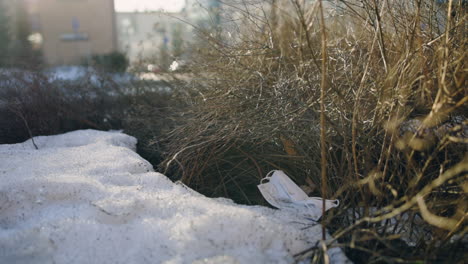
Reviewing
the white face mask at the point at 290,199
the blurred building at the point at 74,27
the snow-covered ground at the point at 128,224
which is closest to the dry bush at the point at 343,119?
the white face mask at the point at 290,199

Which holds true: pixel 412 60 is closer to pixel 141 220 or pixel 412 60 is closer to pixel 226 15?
pixel 141 220

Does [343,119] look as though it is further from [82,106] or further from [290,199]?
[82,106]

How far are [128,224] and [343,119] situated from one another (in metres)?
1.43

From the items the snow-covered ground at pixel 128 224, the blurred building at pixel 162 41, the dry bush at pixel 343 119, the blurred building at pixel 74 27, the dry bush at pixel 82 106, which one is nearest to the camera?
the snow-covered ground at pixel 128 224

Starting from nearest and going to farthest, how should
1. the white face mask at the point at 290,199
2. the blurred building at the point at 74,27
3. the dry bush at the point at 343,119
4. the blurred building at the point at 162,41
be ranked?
the dry bush at the point at 343,119 < the white face mask at the point at 290,199 < the blurred building at the point at 162,41 < the blurred building at the point at 74,27

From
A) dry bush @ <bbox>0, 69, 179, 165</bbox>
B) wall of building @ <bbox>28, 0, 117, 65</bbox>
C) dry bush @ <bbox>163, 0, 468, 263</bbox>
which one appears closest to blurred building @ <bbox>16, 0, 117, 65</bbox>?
wall of building @ <bbox>28, 0, 117, 65</bbox>

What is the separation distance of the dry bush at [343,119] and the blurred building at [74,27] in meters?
21.9

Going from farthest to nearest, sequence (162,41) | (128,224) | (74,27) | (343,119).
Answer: (74,27), (162,41), (343,119), (128,224)

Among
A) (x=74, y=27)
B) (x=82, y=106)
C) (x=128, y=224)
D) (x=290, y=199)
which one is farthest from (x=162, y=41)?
(x=74, y=27)

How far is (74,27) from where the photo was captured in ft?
82.2

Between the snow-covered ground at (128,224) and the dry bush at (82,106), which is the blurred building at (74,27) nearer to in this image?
the dry bush at (82,106)

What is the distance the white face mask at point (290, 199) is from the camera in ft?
9.11

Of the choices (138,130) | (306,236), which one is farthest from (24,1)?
(306,236)

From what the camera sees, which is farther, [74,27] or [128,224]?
[74,27]
